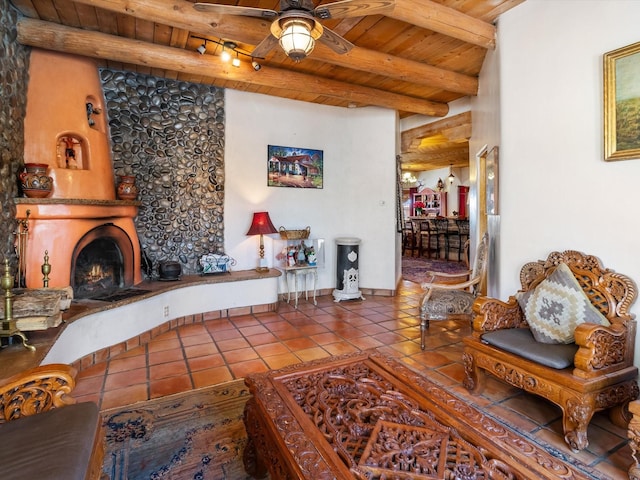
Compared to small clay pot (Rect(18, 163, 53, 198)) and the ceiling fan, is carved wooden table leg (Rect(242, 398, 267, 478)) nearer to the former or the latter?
the ceiling fan

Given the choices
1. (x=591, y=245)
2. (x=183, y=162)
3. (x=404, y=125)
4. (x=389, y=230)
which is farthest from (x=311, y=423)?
(x=404, y=125)

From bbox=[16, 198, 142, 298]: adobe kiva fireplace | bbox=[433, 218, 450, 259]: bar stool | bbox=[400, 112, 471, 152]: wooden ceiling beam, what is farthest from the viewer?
bbox=[433, 218, 450, 259]: bar stool

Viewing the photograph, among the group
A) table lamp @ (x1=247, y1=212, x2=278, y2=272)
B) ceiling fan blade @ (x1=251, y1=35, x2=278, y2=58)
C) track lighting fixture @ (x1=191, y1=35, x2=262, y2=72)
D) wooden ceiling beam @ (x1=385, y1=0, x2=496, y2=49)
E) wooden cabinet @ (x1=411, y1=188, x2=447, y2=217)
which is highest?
track lighting fixture @ (x1=191, y1=35, x2=262, y2=72)

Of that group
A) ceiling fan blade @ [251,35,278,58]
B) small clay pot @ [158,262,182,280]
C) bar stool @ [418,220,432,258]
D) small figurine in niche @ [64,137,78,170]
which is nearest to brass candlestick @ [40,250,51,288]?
small figurine in niche @ [64,137,78,170]

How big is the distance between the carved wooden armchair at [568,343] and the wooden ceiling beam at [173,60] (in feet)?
10.4

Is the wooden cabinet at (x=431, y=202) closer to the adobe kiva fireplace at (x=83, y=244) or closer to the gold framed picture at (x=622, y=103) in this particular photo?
the gold framed picture at (x=622, y=103)

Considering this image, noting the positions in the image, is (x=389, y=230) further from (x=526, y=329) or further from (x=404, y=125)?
(x=526, y=329)

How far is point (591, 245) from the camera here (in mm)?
2312

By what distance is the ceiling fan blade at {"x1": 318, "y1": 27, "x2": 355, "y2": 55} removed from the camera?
7.60 ft

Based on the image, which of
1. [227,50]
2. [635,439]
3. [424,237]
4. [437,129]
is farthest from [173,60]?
[424,237]

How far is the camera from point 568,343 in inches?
83.5

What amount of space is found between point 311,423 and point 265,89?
4314 mm

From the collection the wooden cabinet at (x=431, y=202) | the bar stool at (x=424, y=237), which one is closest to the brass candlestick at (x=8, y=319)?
the bar stool at (x=424, y=237)

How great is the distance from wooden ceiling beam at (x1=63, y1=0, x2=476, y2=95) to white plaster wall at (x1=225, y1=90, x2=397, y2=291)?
149cm
